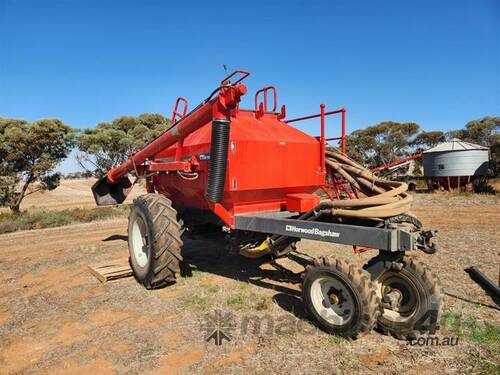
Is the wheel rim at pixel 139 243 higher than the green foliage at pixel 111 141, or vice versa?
the green foliage at pixel 111 141

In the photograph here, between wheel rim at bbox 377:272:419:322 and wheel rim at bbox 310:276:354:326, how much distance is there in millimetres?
471

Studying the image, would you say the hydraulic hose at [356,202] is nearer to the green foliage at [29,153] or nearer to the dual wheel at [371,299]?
the dual wheel at [371,299]

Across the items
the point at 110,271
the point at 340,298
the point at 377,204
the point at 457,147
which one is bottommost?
the point at 110,271

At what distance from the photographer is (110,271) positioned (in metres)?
5.91

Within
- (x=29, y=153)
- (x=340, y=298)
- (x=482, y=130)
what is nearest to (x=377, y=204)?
(x=340, y=298)

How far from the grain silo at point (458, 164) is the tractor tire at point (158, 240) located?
18.6 meters

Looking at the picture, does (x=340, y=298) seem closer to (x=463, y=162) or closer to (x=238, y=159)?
(x=238, y=159)

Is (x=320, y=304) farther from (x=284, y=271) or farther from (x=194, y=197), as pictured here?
(x=194, y=197)

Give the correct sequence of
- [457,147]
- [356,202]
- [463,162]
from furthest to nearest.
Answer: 1. [457,147]
2. [463,162]
3. [356,202]

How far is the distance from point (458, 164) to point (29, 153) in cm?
2147

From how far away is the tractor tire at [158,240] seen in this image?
4852 millimetres

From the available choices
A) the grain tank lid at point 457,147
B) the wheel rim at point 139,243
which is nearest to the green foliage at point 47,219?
the wheel rim at point 139,243

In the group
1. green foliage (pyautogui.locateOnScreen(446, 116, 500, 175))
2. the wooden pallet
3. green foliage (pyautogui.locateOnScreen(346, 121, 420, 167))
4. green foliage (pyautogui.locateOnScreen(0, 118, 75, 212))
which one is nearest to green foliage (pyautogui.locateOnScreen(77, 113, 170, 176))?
green foliage (pyautogui.locateOnScreen(0, 118, 75, 212))

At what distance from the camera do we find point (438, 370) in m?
3.01
